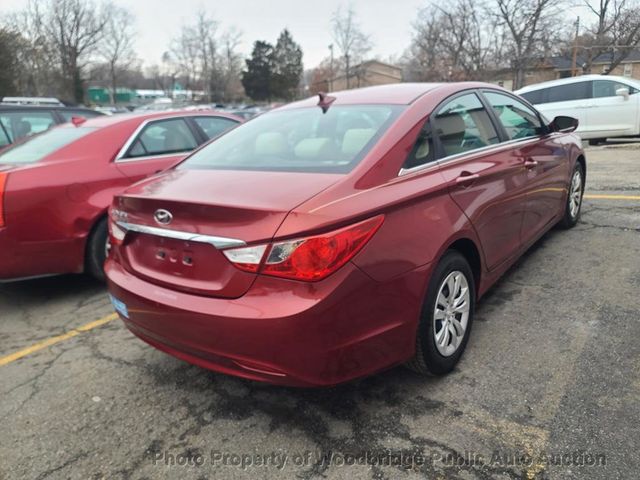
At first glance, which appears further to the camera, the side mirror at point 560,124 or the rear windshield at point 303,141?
the side mirror at point 560,124

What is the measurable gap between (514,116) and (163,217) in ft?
9.25

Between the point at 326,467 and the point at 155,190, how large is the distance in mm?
1537

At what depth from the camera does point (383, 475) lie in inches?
80.4

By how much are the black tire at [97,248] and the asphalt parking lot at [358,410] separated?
663 millimetres

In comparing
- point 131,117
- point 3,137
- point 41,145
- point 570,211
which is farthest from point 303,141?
point 3,137

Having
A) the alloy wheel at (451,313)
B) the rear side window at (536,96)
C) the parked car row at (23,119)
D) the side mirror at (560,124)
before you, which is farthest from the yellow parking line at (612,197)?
the rear side window at (536,96)

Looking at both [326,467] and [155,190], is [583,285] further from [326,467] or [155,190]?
[155,190]

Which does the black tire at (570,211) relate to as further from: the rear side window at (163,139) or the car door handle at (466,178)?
the rear side window at (163,139)

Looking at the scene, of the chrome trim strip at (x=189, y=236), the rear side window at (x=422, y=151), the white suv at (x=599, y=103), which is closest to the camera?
the chrome trim strip at (x=189, y=236)

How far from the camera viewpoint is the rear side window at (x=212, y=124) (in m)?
5.43

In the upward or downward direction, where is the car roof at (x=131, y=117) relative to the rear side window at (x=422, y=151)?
upward

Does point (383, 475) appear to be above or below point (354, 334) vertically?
below

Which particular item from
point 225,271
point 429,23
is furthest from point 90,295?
point 429,23

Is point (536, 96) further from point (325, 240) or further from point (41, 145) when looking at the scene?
point (325, 240)
